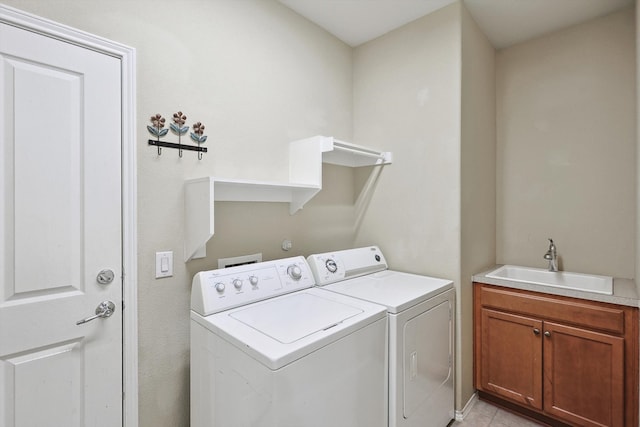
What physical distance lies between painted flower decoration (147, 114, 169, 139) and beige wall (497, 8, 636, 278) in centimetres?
260

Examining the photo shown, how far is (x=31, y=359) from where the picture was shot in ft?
3.85

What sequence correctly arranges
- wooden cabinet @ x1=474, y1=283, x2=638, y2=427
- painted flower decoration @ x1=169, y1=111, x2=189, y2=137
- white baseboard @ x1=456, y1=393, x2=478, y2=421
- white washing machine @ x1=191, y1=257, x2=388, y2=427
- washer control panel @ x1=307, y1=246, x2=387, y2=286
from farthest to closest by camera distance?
white baseboard @ x1=456, y1=393, x2=478, y2=421, washer control panel @ x1=307, y1=246, x2=387, y2=286, wooden cabinet @ x1=474, y1=283, x2=638, y2=427, painted flower decoration @ x1=169, y1=111, x2=189, y2=137, white washing machine @ x1=191, y1=257, x2=388, y2=427

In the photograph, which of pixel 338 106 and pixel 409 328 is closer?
pixel 409 328

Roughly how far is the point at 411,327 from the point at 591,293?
1117 mm

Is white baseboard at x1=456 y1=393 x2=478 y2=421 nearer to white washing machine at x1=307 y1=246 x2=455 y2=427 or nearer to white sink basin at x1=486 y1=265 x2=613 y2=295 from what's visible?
white washing machine at x1=307 y1=246 x2=455 y2=427

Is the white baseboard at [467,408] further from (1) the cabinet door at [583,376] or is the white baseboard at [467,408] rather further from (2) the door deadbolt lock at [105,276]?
(2) the door deadbolt lock at [105,276]

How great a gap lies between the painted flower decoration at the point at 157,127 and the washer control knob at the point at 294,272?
96cm

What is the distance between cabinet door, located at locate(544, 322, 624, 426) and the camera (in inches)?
68.0

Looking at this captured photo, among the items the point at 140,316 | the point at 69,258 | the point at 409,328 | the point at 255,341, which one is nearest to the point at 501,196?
the point at 409,328

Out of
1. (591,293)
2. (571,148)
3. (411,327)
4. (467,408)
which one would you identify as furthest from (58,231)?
(571,148)

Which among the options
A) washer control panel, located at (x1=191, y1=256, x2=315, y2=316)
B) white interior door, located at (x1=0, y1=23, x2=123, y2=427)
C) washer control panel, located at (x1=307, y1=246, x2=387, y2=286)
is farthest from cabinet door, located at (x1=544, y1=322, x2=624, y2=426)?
white interior door, located at (x1=0, y1=23, x2=123, y2=427)

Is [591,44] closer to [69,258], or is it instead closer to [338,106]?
[338,106]

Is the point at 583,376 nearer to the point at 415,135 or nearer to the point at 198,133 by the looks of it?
the point at 415,135

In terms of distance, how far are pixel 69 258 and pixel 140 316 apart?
0.39 m
